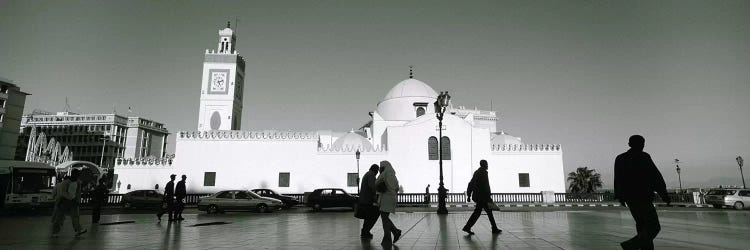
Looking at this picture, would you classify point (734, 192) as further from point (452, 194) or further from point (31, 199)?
point (31, 199)

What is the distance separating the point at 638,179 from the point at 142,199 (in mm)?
23679

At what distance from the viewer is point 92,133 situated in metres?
72.4

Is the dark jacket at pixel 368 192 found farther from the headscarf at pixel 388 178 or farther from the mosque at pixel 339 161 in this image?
the mosque at pixel 339 161

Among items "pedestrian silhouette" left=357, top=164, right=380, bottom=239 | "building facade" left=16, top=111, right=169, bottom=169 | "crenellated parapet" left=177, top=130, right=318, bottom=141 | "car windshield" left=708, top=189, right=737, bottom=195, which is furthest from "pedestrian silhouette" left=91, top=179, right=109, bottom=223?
"building facade" left=16, top=111, right=169, bottom=169

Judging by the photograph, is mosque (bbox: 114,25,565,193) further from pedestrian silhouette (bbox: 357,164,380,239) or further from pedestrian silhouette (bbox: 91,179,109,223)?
pedestrian silhouette (bbox: 357,164,380,239)

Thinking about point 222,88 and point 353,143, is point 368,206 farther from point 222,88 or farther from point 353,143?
point 222,88

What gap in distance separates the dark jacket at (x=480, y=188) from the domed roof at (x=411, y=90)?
27883 mm

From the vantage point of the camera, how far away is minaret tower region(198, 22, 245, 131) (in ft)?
112

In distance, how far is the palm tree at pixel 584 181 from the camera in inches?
1716

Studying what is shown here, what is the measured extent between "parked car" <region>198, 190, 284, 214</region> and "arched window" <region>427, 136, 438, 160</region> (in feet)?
48.1

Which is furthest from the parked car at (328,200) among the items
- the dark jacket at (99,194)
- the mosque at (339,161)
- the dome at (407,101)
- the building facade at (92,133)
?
the building facade at (92,133)

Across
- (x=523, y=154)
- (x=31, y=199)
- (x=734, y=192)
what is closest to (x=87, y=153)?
(x=31, y=199)

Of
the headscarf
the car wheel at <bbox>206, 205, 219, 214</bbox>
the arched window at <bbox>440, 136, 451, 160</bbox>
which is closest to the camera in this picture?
the headscarf

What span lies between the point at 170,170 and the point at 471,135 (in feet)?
75.0
